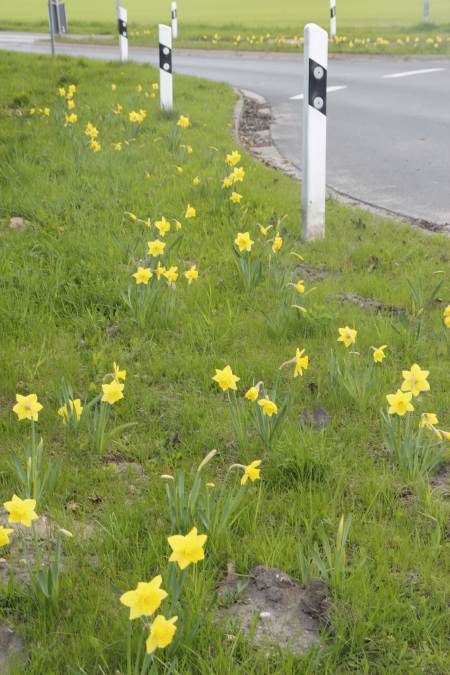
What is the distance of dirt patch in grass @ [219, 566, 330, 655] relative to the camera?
7.13 ft

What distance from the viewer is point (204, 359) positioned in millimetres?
3795

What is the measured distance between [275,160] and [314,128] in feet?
12.2

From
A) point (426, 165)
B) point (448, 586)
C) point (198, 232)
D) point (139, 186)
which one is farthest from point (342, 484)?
point (426, 165)

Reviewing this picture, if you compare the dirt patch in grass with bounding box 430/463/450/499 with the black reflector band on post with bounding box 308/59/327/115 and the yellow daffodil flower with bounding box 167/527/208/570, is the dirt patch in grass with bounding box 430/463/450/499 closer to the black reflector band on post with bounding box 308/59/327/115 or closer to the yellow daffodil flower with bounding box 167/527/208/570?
the yellow daffodil flower with bounding box 167/527/208/570

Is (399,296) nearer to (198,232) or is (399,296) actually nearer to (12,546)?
(198,232)

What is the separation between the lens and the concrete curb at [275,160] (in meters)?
6.44

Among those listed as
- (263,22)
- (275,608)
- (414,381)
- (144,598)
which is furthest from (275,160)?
(263,22)

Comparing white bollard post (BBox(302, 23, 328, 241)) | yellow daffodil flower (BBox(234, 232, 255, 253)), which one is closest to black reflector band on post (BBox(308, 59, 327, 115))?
white bollard post (BBox(302, 23, 328, 241))

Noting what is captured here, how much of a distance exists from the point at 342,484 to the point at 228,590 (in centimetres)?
63

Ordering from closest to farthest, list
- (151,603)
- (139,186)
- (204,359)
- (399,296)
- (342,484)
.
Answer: (151,603) < (342,484) < (204,359) < (399,296) < (139,186)

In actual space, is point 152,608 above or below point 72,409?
above

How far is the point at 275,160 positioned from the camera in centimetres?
900

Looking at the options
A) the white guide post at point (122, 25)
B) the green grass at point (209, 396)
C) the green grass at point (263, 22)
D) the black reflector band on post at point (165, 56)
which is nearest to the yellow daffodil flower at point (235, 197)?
the green grass at point (209, 396)

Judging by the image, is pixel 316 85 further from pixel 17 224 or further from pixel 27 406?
pixel 27 406
